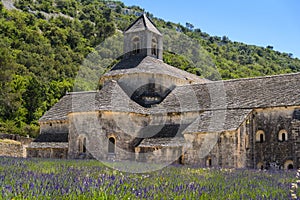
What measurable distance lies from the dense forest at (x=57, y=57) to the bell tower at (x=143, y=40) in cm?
1841

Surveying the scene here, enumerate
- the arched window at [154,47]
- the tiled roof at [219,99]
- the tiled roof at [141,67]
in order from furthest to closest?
→ the arched window at [154,47]
the tiled roof at [141,67]
the tiled roof at [219,99]

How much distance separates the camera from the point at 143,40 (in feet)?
121

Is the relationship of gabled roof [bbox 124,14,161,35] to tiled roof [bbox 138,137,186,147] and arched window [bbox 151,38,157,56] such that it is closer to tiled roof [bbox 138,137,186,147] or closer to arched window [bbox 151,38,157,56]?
arched window [bbox 151,38,157,56]

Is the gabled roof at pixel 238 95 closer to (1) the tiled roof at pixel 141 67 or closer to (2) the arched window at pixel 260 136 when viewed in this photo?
(2) the arched window at pixel 260 136

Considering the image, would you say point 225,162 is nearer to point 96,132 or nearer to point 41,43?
point 96,132

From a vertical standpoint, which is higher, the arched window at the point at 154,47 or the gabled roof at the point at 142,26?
the gabled roof at the point at 142,26

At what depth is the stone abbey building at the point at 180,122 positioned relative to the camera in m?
25.6

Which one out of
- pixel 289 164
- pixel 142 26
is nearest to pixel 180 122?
pixel 289 164

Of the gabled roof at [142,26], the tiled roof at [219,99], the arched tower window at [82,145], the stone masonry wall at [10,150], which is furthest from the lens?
the gabled roof at [142,26]

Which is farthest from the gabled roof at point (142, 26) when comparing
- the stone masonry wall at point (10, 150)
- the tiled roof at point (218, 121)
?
the stone masonry wall at point (10, 150)

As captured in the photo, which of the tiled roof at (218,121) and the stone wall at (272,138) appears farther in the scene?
the stone wall at (272,138)

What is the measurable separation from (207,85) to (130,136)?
7077 millimetres

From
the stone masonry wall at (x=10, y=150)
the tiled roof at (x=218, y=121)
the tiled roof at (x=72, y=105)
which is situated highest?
the tiled roof at (x=72, y=105)

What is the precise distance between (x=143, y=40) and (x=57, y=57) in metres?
48.9
